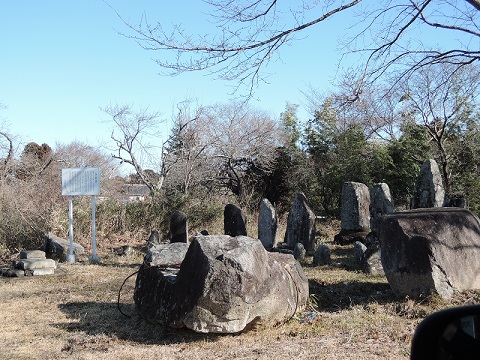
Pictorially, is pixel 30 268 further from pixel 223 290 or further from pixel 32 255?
pixel 223 290

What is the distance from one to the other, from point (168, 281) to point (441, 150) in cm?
1528

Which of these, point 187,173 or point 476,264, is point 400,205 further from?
point 476,264

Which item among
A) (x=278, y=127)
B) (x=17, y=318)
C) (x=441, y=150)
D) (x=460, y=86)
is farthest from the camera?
(x=278, y=127)

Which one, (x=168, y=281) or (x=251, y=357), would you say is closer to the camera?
(x=251, y=357)

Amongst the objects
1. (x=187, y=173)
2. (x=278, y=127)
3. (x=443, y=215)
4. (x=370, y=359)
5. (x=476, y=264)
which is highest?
(x=278, y=127)

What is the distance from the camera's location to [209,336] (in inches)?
246

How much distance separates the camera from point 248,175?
2495cm

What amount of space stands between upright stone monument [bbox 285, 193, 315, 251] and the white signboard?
210 inches

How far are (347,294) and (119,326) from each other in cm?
356

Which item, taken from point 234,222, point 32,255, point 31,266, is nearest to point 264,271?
point 31,266

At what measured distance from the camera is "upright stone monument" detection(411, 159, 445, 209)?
13688 mm

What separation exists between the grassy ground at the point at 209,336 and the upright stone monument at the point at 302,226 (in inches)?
189

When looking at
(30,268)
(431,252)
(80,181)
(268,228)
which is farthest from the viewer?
(268,228)

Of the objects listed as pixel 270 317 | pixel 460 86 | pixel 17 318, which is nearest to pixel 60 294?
pixel 17 318
